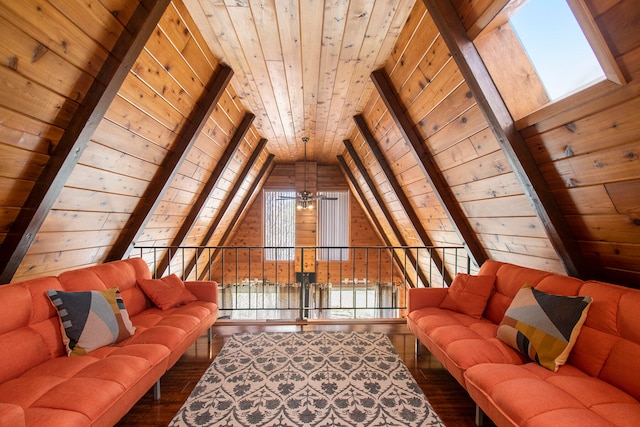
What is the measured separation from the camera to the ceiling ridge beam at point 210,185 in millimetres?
3490

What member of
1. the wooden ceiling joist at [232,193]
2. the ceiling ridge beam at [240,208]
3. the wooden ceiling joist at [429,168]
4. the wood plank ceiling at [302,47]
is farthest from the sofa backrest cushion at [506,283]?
the ceiling ridge beam at [240,208]

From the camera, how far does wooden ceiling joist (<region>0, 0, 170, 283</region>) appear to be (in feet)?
5.24

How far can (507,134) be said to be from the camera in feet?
5.86

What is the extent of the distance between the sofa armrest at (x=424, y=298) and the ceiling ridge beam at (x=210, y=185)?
2.53 m

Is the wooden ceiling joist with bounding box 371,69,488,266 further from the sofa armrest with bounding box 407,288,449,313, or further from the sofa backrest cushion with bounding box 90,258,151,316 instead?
the sofa backrest cushion with bounding box 90,258,151,316

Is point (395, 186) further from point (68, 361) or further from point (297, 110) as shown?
point (68, 361)

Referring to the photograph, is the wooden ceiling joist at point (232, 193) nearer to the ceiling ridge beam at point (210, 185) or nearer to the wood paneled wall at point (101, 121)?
the ceiling ridge beam at point (210, 185)

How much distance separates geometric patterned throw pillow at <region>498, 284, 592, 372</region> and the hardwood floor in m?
0.57

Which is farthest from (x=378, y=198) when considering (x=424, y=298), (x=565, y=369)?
(x=565, y=369)

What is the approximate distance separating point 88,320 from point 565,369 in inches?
111

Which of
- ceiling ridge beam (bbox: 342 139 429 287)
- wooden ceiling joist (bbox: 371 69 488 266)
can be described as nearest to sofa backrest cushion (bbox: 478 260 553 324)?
wooden ceiling joist (bbox: 371 69 488 266)

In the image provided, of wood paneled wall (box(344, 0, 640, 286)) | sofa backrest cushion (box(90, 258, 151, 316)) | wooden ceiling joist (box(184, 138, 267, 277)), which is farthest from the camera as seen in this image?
wooden ceiling joist (box(184, 138, 267, 277))

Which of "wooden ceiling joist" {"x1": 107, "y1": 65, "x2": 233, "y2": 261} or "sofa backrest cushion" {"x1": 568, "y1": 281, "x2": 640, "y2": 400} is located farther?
"wooden ceiling joist" {"x1": 107, "y1": 65, "x2": 233, "y2": 261}

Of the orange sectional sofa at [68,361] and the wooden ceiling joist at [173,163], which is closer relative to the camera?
the orange sectional sofa at [68,361]
